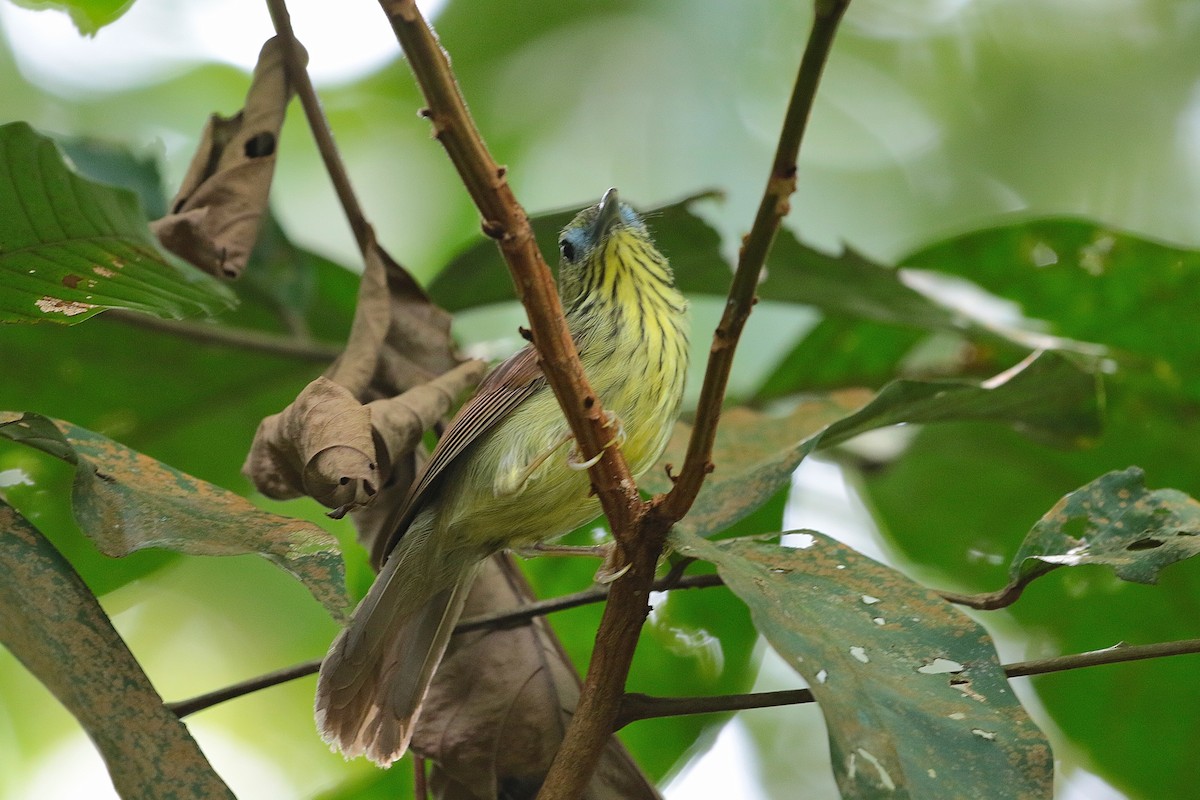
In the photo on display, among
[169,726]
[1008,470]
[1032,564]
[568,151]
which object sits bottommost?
[169,726]

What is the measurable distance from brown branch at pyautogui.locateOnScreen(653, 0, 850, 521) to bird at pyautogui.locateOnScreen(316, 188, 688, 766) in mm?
673

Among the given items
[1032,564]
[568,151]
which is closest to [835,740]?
[1032,564]

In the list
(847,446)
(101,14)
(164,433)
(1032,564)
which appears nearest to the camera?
(1032,564)

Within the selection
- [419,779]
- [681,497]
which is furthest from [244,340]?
[681,497]

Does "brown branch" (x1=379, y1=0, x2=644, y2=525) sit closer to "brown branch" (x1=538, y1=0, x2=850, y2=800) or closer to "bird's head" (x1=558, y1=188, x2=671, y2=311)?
"brown branch" (x1=538, y1=0, x2=850, y2=800)

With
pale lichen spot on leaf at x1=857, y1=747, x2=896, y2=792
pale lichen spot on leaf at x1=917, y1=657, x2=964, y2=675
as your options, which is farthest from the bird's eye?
pale lichen spot on leaf at x1=857, y1=747, x2=896, y2=792

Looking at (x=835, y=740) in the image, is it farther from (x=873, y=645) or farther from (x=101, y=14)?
(x=101, y=14)

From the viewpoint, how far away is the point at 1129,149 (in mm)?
6332

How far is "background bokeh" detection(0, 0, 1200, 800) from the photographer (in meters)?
3.21

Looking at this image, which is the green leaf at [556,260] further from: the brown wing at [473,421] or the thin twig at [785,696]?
the thin twig at [785,696]

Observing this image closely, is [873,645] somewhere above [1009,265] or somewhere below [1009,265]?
below

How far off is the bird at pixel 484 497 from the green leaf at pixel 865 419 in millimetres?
210

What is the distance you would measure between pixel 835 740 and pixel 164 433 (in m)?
2.32

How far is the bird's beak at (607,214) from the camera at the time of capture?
271 centimetres
